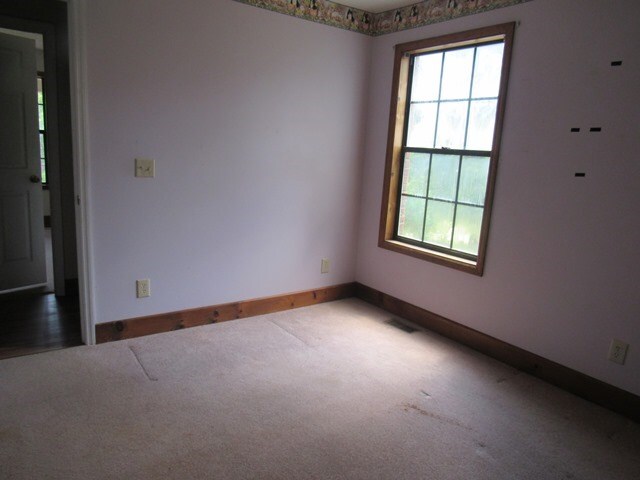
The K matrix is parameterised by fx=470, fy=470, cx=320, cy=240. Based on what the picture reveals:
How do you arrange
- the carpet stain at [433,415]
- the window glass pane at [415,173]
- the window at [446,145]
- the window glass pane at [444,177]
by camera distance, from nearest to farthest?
the carpet stain at [433,415] < the window at [446,145] < the window glass pane at [444,177] < the window glass pane at [415,173]

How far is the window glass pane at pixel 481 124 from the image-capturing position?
310 cm

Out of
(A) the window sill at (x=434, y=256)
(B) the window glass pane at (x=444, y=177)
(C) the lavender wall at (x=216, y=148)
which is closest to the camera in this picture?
(C) the lavender wall at (x=216, y=148)

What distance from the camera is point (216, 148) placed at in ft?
10.7

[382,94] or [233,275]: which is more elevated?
[382,94]

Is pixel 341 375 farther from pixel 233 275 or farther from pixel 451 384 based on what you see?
pixel 233 275

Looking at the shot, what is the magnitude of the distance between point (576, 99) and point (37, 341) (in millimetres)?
3550

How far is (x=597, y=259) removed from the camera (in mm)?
2570

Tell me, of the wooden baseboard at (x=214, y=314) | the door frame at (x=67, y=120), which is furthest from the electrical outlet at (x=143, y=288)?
the door frame at (x=67, y=120)

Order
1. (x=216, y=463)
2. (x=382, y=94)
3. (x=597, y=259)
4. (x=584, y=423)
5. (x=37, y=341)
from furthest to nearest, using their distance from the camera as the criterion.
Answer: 1. (x=382, y=94)
2. (x=37, y=341)
3. (x=597, y=259)
4. (x=584, y=423)
5. (x=216, y=463)

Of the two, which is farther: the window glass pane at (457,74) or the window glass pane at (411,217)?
the window glass pane at (411,217)

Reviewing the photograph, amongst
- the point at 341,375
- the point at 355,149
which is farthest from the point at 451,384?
the point at 355,149

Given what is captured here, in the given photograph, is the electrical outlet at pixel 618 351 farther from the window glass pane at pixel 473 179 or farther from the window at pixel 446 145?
the window glass pane at pixel 473 179

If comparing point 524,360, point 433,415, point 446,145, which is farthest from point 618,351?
point 446,145

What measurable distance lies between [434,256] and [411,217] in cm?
45
